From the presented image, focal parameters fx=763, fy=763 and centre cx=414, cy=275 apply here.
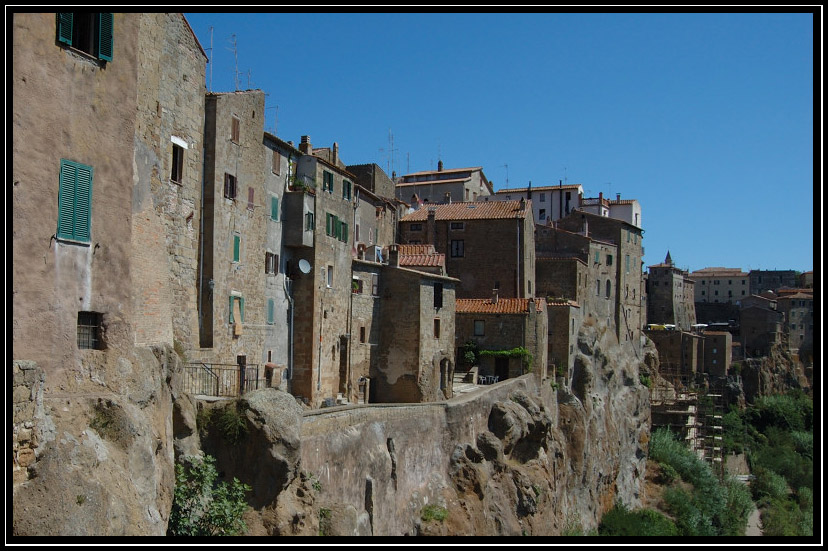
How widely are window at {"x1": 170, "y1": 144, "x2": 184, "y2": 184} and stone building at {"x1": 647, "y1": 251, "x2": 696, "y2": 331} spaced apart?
304ft

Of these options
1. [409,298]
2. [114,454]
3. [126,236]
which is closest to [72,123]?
[126,236]

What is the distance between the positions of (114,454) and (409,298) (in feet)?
76.3

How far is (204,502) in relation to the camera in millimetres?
16844

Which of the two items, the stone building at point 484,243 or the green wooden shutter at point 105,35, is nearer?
the green wooden shutter at point 105,35

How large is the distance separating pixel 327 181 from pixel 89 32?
63.0 ft

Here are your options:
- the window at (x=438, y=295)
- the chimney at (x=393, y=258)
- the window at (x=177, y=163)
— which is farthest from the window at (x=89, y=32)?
the window at (x=438, y=295)

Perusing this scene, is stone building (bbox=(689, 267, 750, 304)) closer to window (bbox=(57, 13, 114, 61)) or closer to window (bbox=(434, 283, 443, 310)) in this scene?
window (bbox=(434, 283, 443, 310))

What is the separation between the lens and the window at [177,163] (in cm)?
2284

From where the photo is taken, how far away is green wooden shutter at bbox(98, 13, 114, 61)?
14938mm

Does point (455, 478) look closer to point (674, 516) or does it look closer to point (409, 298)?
point (409, 298)

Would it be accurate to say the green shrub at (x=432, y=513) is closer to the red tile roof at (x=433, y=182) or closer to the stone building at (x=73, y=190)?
the stone building at (x=73, y=190)

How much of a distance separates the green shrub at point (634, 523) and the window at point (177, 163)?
3355cm

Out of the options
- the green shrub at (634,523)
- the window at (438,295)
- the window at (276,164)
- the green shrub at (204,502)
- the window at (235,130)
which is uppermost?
the window at (235,130)

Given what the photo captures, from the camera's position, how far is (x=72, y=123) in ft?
47.1
